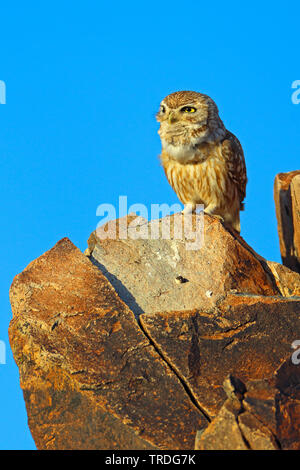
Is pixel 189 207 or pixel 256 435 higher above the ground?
pixel 189 207

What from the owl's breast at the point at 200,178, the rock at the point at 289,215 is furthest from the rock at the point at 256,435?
the rock at the point at 289,215

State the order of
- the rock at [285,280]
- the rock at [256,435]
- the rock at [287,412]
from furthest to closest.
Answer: the rock at [285,280], the rock at [287,412], the rock at [256,435]

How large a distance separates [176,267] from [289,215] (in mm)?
4348

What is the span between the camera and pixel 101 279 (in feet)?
24.6

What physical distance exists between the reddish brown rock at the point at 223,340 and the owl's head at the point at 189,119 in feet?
11.7

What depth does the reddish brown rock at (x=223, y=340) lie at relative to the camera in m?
6.40

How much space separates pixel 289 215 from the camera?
38.3ft

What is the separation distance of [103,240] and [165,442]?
3.33m

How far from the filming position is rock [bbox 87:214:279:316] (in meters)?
7.63

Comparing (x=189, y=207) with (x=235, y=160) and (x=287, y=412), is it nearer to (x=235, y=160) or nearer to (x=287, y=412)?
(x=235, y=160)

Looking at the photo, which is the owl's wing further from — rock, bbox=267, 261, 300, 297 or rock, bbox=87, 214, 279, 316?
rock, bbox=267, 261, 300, 297

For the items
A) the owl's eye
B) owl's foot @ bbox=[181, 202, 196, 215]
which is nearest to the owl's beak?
the owl's eye

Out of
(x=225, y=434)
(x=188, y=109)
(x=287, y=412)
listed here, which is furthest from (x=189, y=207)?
(x=225, y=434)

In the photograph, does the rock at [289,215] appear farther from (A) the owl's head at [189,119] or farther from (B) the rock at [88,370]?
(B) the rock at [88,370]
